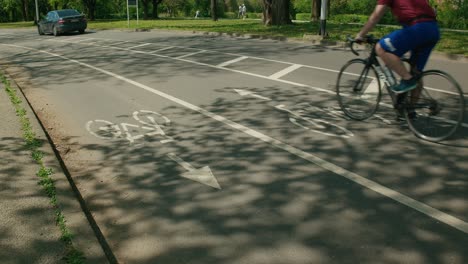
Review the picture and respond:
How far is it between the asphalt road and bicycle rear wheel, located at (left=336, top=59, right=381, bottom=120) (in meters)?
0.21

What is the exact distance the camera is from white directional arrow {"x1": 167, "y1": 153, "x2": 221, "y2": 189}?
15.3 feet

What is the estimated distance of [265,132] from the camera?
621cm

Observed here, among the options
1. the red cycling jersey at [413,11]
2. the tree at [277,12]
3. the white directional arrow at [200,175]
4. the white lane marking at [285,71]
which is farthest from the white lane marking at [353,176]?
the tree at [277,12]

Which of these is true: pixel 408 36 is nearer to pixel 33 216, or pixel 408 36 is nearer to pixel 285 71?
pixel 33 216

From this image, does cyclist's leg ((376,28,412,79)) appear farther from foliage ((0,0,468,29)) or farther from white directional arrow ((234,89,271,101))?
foliage ((0,0,468,29))

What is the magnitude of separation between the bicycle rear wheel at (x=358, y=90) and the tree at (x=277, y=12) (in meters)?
18.1

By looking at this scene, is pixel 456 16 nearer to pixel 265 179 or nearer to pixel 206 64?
pixel 206 64

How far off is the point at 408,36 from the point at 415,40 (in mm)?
102

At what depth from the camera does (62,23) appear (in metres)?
27.2

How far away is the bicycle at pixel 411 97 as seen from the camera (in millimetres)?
5637

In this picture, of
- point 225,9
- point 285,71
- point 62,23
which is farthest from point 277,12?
point 225,9

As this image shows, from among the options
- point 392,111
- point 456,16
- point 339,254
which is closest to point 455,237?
point 339,254

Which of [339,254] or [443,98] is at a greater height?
[443,98]

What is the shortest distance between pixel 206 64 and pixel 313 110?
219 inches
